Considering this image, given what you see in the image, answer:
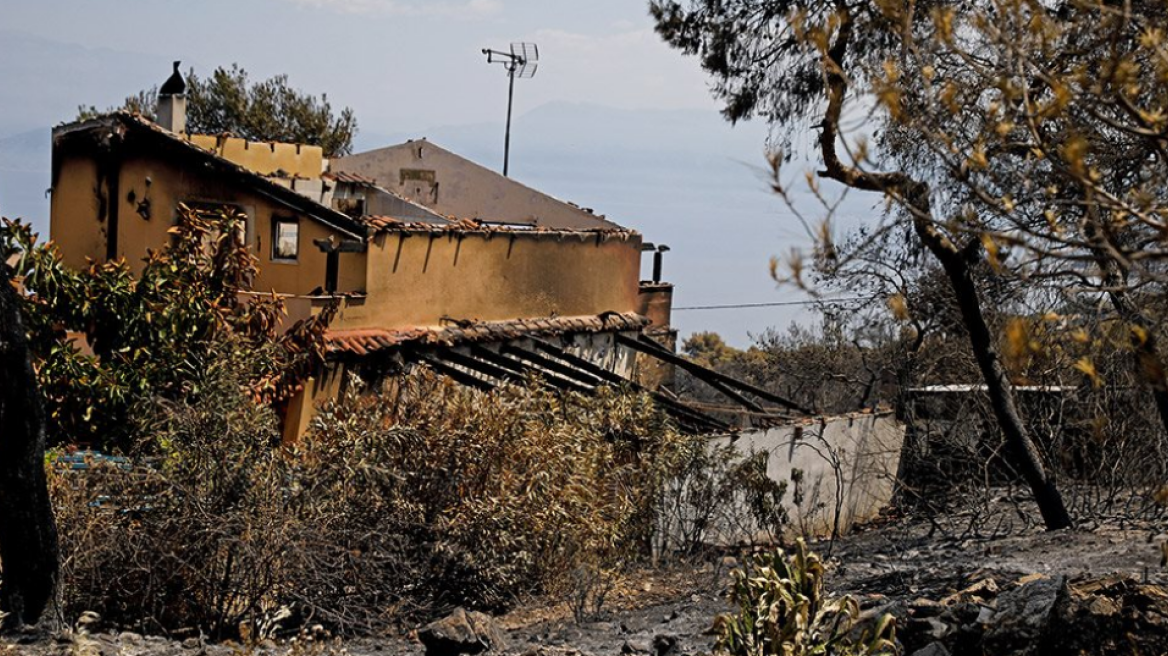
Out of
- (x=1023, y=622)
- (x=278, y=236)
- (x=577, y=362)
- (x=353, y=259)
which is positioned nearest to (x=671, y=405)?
(x=577, y=362)

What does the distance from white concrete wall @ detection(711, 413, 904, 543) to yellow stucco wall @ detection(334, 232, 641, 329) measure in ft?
17.2

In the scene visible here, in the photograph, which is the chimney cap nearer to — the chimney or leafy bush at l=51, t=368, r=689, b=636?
the chimney

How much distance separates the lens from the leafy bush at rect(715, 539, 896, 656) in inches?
281

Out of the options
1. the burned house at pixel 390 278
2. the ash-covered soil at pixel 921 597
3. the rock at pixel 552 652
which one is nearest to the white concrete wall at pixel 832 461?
the burned house at pixel 390 278

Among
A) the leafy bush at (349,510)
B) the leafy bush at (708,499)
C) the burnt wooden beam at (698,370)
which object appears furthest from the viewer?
the burnt wooden beam at (698,370)

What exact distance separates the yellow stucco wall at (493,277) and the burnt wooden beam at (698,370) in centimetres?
81

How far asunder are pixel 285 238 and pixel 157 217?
1.98 m

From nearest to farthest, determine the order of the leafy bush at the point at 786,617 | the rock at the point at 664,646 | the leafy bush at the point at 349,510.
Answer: the leafy bush at the point at 786,617, the rock at the point at 664,646, the leafy bush at the point at 349,510

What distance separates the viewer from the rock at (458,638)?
10.2 m

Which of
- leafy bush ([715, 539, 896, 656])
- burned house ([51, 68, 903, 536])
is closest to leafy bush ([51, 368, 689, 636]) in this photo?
burned house ([51, 68, 903, 536])

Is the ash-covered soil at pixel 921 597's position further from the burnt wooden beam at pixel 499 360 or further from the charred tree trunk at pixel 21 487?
the burnt wooden beam at pixel 499 360

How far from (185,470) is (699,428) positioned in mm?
8588

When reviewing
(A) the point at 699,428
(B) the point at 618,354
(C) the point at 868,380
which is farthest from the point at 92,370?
(C) the point at 868,380

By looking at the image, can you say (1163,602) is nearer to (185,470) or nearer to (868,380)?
(185,470)
